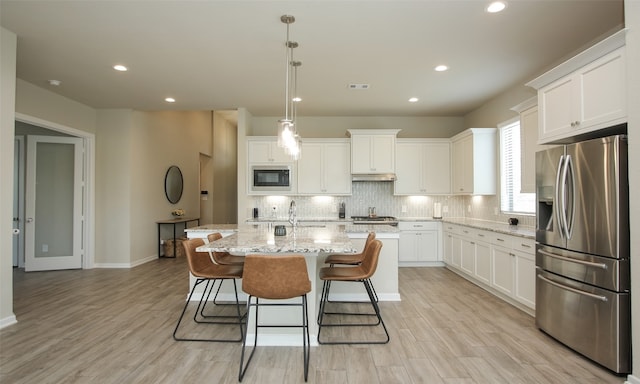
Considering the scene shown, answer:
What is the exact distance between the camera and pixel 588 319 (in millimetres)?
2455

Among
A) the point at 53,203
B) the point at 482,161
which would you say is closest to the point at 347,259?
the point at 482,161

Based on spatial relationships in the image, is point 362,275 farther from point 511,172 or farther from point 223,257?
point 511,172

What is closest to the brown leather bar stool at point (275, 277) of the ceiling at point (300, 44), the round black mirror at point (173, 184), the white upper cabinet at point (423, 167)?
the ceiling at point (300, 44)

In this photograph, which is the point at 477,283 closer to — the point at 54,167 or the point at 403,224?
the point at 403,224

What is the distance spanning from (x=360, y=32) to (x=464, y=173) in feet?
11.1

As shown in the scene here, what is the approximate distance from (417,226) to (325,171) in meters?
1.91

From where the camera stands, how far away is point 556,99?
9.59 ft

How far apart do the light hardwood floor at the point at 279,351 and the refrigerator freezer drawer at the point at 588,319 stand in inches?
4.2

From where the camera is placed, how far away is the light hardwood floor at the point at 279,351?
2314 millimetres

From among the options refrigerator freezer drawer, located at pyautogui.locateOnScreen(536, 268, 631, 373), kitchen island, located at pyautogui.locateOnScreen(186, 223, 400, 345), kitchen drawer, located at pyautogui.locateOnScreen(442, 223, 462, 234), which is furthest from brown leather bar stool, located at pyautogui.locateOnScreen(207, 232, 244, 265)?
kitchen drawer, located at pyautogui.locateOnScreen(442, 223, 462, 234)

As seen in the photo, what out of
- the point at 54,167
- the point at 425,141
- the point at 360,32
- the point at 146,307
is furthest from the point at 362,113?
the point at 54,167

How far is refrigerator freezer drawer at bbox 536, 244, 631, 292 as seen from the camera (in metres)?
2.26

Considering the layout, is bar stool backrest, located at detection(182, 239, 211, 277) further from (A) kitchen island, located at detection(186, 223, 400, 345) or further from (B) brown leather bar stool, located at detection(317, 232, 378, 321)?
(B) brown leather bar stool, located at detection(317, 232, 378, 321)

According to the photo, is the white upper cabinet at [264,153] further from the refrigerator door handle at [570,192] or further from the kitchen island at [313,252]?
the refrigerator door handle at [570,192]
